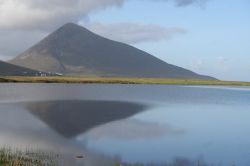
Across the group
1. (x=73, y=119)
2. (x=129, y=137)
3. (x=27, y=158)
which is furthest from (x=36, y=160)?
(x=73, y=119)

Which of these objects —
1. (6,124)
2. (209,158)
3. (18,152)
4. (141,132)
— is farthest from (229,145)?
(6,124)

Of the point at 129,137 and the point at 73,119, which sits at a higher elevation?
the point at 73,119

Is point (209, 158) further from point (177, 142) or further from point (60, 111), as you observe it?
point (60, 111)

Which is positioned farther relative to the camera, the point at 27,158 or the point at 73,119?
the point at 73,119

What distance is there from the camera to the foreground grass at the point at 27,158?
20000mm

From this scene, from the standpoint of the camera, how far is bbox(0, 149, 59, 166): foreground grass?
20.0 meters

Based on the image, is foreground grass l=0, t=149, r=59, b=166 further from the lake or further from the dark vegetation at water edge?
the lake

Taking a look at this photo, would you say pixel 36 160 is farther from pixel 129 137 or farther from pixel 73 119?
pixel 73 119

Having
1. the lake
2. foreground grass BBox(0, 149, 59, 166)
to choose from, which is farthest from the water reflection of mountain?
foreground grass BBox(0, 149, 59, 166)

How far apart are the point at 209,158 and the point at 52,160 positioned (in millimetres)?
9869

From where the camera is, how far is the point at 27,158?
22.0m

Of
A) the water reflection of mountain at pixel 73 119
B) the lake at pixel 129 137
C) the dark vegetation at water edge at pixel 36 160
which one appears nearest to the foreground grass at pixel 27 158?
the dark vegetation at water edge at pixel 36 160

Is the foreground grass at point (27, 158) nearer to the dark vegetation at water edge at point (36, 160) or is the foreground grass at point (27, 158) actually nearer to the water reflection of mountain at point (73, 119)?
the dark vegetation at water edge at point (36, 160)

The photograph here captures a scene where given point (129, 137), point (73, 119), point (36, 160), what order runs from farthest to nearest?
point (73, 119) < point (129, 137) < point (36, 160)
